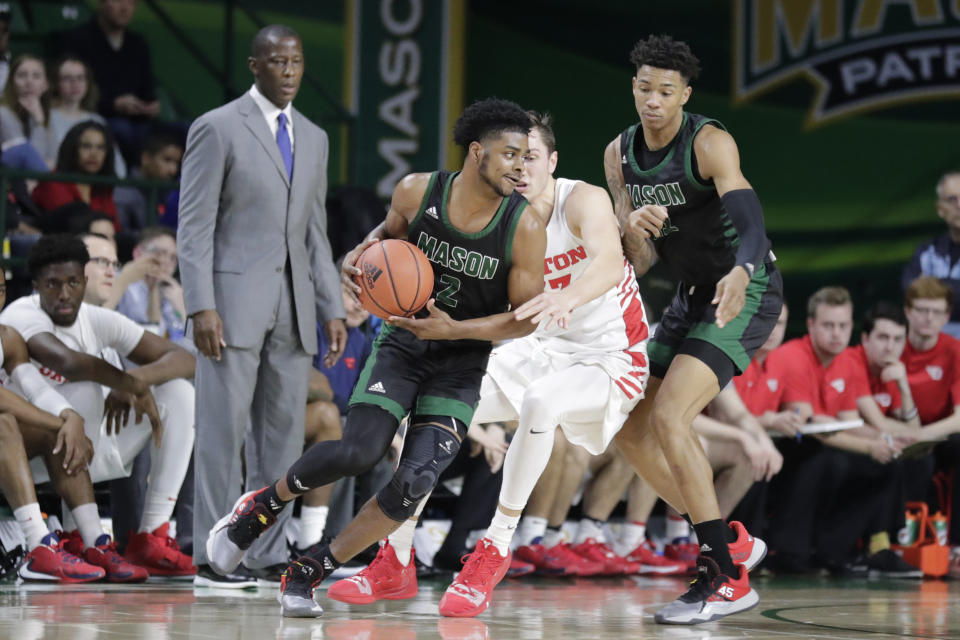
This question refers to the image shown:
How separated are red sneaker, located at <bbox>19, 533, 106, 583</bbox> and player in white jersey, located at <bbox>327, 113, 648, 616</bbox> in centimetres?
132

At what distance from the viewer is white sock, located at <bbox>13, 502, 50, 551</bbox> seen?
18.3ft

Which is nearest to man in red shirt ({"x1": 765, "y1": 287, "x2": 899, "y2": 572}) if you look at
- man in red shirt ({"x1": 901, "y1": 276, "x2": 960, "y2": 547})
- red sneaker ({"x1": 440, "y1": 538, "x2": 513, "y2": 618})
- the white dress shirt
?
man in red shirt ({"x1": 901, "y1": 276, "x2": 960, "y2": 547})

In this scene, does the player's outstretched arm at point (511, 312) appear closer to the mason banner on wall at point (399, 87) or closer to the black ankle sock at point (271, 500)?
the black ankle sock at point (271, 500)

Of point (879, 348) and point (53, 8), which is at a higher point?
point (53, 8)

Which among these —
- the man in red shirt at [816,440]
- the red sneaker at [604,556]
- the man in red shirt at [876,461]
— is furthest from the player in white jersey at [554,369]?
the man in red shirt at [876,461]

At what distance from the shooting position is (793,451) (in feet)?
25.3

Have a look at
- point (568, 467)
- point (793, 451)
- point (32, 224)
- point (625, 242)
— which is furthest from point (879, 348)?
point (32, 224)

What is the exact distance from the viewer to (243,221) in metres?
5.49

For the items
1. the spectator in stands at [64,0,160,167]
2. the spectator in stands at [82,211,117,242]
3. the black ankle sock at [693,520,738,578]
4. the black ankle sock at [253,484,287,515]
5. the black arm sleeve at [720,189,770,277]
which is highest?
the spectator in stands at [64,0,160,167]

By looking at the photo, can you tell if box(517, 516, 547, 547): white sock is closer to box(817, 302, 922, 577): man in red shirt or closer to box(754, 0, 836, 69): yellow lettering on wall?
box(817, 302, 922, 577): man in red shirt

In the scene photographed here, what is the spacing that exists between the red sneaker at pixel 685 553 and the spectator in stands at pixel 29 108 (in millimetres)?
4319

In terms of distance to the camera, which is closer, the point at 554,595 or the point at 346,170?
the point at 554,595

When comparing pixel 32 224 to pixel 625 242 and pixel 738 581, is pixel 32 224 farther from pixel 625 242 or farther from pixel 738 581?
pixel 738 581

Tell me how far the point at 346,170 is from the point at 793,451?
16.6 ft
